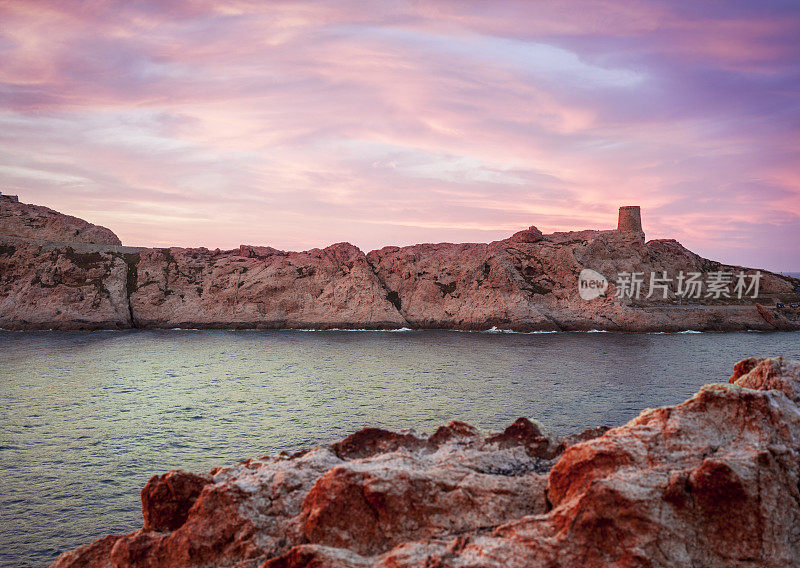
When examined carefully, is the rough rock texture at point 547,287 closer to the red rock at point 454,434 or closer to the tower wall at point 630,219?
the tower wall at point 630,219

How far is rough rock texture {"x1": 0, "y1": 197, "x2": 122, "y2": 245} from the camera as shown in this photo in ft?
372

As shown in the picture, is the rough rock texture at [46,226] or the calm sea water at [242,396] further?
the rough rock texture at [46,226]

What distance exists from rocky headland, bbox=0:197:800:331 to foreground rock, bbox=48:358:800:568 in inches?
3167

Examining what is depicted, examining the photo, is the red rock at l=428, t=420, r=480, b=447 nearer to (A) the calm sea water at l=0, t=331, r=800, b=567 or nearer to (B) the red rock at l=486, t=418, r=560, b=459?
(B) the red rock at l=486, t=418, r=560, b=459

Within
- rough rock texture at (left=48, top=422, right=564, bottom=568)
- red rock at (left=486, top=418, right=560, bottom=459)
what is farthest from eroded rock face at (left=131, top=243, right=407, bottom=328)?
rough rock texture at (left=48, top=422, right=564, bottom=568)

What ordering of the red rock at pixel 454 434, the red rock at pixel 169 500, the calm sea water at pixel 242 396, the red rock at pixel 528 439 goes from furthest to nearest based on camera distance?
the calm sea water at pixel 242 396 < the red rock at pixel 454 434 < the red rock at pixel 528 439 < the red rock at pixel 169 500

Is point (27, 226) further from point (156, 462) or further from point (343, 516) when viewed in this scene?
point (343, 516)

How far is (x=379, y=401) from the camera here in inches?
1539

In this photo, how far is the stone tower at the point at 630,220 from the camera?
115250 millimetres

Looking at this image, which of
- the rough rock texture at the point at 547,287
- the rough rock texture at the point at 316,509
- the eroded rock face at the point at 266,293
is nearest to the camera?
the rough rock texture at the point at 316,509

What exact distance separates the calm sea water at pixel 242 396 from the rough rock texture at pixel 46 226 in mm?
45819

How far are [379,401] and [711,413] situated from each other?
30.9 metres

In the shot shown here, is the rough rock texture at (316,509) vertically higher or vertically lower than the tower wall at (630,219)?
lower

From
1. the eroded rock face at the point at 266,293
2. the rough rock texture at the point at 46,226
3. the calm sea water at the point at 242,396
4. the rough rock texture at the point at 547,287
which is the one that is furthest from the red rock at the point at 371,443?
the rough rock texture at the point at 46,226
